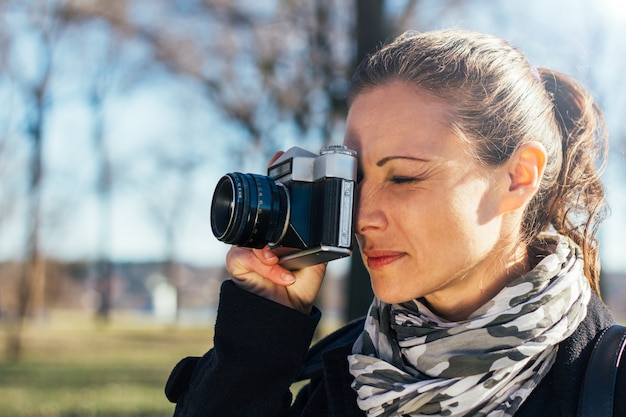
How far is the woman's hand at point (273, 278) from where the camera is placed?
2299 millimetres

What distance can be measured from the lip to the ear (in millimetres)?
337

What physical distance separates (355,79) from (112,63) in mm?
16409

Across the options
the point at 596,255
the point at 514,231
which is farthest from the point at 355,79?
the point at 596,255

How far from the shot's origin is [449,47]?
6.97 ft

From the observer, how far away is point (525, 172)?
2.04 m

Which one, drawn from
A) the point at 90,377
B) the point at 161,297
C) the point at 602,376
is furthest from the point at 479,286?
the point at 161,297

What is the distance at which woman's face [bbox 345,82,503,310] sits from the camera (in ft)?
6.32

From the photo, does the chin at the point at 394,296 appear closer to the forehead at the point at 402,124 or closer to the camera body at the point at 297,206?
the camera body at the point at 297,206

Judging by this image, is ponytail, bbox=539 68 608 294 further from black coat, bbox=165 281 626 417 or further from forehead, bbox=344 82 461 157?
black coat, bbox=165 281 626 417

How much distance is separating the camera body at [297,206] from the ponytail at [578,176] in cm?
62

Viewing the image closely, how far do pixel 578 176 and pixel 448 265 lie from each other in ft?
1.85

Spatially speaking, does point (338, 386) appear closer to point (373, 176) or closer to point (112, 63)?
point (373, 176)

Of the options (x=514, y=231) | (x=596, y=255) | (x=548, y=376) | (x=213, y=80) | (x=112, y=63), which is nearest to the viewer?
(x=548, y=376)

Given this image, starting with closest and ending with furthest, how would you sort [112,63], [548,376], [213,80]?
[548,376], [213,80], [112,63]
